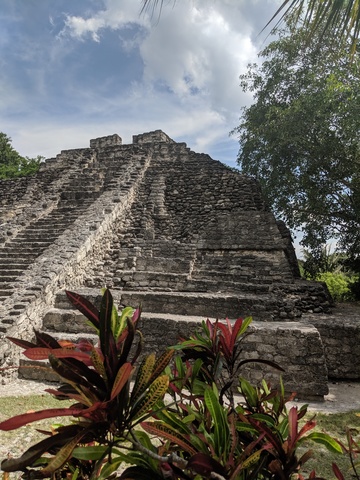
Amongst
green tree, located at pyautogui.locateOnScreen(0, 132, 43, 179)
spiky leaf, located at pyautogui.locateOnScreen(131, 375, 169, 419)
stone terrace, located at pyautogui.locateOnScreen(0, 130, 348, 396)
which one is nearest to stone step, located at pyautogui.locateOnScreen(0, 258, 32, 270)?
stone terrace, located at pyautogui.locateOnScreen(0, 130, 348, 396)

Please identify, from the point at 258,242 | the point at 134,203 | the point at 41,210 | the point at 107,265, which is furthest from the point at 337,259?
the point at 41,210

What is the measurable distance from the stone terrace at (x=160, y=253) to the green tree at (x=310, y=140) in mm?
971

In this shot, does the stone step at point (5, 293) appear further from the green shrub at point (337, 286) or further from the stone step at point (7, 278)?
the green shrub at point (337, 286)

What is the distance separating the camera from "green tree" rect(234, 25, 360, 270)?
8164mm

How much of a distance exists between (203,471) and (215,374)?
2.43 feet

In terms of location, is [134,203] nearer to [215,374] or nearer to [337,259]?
[215,374]

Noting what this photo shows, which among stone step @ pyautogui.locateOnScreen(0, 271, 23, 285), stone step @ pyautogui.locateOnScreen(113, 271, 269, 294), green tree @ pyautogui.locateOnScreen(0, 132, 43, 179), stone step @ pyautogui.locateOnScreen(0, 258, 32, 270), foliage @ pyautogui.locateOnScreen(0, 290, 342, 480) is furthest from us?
green tree @ pyautogui.locateOnScreen(0, 132, 43, 179)

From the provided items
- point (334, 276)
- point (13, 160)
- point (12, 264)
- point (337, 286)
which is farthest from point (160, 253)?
point (13, 160)

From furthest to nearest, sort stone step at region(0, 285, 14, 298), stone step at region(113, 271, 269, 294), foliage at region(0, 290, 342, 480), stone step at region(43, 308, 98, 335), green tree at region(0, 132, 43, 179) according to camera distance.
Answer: green tree at region(0, 132, 43, 179) < stone step at region(113, 271, 269, 294) < stone step at region(0, 285, 14, 298) < stone step at region(43, 308, 98, 335) < foliage at region(0, 290, 342, 480)

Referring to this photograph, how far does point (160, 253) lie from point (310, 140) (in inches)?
210

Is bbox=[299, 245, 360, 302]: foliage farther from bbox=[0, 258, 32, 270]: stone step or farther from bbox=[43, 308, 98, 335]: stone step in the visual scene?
bbox=[0, 258, 32, 270]: stone step

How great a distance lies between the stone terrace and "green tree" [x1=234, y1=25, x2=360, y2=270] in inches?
38.2

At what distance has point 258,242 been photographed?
819 centimetres

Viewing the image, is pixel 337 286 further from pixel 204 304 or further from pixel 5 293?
pixel 5 293
